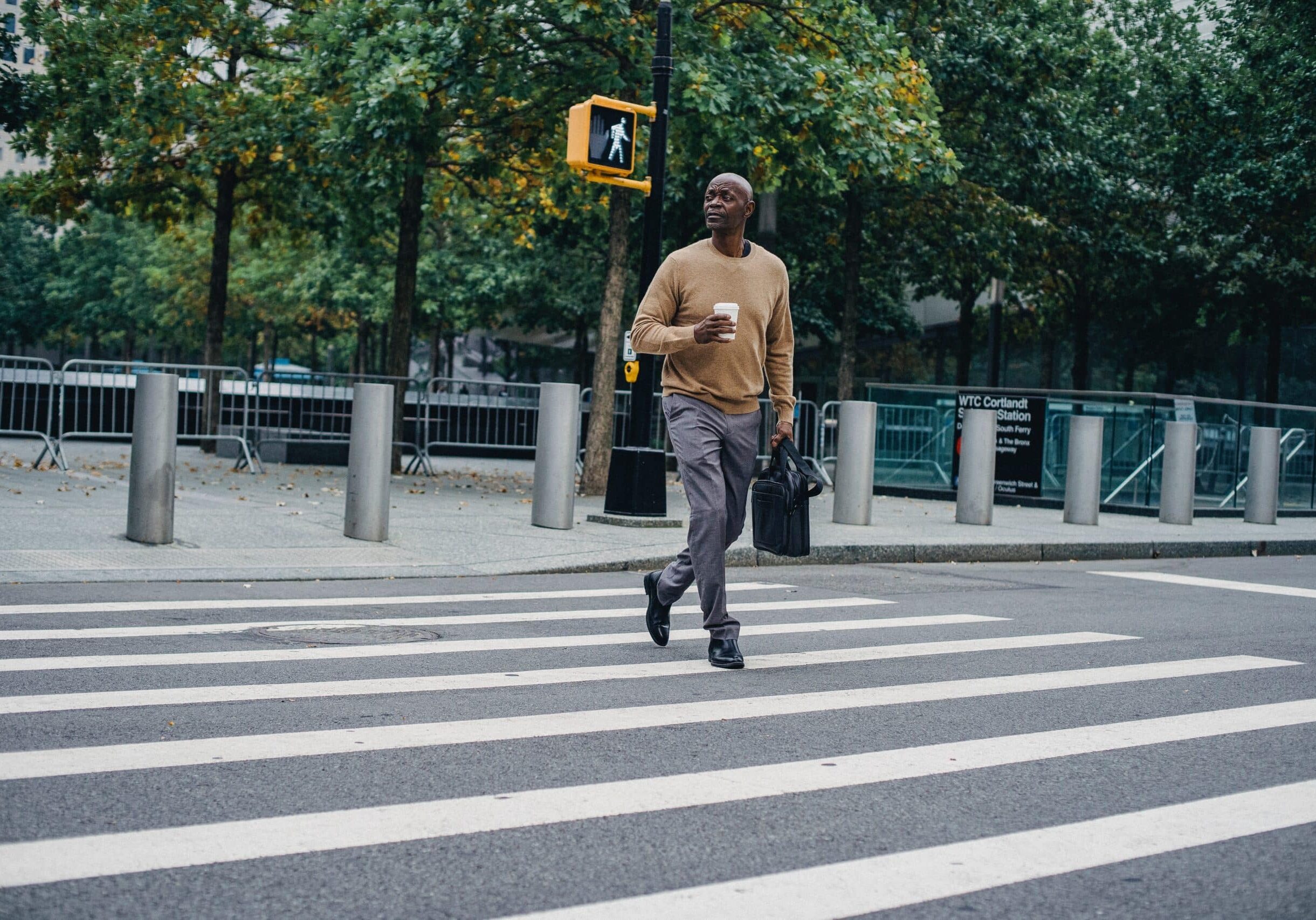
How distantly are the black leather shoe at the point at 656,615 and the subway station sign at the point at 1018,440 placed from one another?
12.6m

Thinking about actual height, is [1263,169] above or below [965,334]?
above

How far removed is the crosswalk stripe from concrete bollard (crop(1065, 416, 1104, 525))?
31.2ft

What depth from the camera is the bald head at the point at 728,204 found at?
629 centimetres

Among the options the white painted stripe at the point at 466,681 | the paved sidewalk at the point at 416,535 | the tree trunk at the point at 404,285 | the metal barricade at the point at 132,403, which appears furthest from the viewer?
the tree trunk at the point at 404,285

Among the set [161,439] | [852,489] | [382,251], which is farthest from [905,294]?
[161,439]

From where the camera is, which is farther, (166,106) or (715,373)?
(166,106)

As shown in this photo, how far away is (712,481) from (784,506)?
1.28ft

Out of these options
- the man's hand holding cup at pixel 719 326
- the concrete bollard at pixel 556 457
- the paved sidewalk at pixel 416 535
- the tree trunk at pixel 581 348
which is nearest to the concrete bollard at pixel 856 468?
the paved sidewalk at pixel 416 535

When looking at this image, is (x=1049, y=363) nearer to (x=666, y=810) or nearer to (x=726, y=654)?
(x=726, y=654)

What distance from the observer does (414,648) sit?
6.57m

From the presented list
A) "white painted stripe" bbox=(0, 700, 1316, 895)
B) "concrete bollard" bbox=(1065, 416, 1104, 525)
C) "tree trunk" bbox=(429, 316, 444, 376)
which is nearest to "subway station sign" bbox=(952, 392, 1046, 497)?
"concrete bollard" bbox=(1065, 416, 1104, 525)

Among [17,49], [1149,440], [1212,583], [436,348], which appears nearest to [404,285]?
[17,49]

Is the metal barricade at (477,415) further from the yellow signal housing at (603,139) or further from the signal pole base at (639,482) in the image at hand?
the yellow signal housing at (603,139)

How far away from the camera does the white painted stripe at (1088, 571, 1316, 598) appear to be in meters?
10.9
